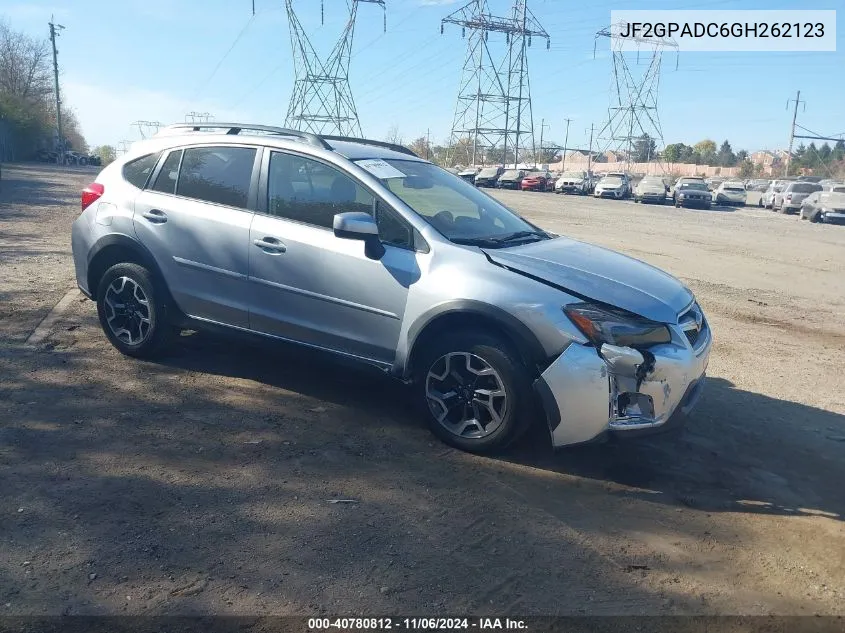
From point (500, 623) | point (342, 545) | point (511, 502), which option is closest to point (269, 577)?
point (342, 545)

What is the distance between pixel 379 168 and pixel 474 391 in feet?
5.85

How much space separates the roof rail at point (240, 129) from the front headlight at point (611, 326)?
87.7 inches

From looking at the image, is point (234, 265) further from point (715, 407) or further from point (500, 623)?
point (715, 407)

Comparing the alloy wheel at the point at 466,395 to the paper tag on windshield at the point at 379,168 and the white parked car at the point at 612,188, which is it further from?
the white parked car at the point at 612,188

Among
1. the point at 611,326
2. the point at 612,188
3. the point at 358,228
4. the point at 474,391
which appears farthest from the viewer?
the point at 612,188

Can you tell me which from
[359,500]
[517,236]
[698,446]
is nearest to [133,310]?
[359,500]

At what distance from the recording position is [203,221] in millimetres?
5262

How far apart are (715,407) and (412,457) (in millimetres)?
2584

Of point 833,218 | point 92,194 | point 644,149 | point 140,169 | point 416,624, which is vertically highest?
point 644,149

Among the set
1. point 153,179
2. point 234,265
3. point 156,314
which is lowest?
point 156,314

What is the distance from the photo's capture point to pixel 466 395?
4352mm

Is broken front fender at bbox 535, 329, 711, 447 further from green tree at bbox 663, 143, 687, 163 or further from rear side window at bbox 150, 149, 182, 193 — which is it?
green tree at bbox 663, 143, 687, 163

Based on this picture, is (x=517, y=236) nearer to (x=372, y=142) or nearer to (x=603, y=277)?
(x=603, y=277)

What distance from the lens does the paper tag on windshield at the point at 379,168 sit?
16.2 ft
